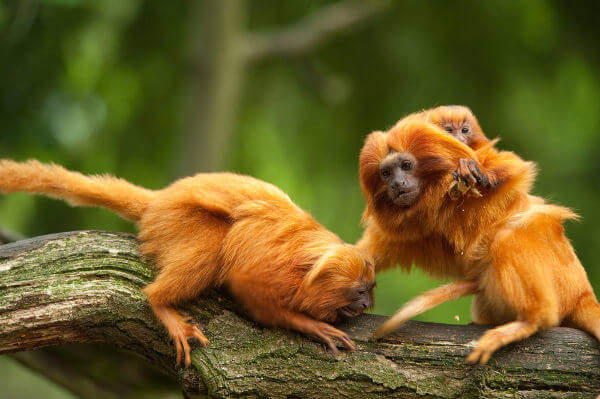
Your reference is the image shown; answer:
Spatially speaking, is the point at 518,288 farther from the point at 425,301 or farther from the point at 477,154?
the point at 477,154

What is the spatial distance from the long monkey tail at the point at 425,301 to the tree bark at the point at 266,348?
0.09 meters

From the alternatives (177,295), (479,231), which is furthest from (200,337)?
(479,231)

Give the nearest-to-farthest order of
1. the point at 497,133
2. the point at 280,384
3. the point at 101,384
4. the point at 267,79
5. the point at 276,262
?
the point at 280,384 < the point at 276,262 < the point at 101,384 < the point at 497,133 < the point at 267,79

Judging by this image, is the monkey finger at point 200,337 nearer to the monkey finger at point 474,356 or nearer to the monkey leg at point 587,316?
the monkey finger at point 474,356

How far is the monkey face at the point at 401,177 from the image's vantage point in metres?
3.21

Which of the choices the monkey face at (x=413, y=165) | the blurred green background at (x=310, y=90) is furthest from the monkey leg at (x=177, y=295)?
the blurred green background at (x=310, y=90)

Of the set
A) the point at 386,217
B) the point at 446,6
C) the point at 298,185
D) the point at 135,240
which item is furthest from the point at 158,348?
the point at 446,6

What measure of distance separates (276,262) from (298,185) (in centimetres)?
416

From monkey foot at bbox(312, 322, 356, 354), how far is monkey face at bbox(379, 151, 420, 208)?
742 millimetres

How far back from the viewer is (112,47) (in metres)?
7.14

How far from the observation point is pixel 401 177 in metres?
3.22

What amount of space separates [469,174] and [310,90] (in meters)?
4.99

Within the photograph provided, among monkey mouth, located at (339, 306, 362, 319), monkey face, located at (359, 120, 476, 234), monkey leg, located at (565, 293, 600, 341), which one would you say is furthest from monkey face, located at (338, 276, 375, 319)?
monkey leg, located at (565, 293, 600, 341)

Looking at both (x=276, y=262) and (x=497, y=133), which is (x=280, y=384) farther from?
(x=497, y=133)
